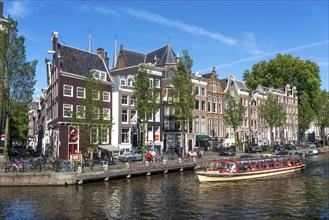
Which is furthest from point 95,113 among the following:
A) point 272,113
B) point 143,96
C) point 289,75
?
point 289,75

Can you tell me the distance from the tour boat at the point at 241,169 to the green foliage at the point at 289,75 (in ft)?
212

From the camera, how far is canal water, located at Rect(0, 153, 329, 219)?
72.2ft

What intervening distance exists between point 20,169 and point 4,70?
13810 millimetres

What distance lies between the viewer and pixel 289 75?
105 meters

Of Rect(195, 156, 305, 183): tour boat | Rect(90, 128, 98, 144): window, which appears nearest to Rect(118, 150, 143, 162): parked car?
Rect(90, 128, 98, 144): window

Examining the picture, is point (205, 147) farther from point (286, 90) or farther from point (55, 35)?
point (286, 90)

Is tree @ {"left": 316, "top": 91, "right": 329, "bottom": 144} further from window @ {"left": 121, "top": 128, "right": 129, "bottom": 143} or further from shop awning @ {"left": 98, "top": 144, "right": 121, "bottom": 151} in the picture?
shop awning @ {"left": 98, "top": 144, "right": 121, "bottom": 151}

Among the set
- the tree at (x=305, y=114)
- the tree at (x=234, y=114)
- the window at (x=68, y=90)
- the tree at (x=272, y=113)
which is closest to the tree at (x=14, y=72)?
the window at (x=68, y=90)

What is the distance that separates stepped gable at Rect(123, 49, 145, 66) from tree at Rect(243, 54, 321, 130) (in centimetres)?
4310

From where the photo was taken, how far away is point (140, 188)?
1259 inches

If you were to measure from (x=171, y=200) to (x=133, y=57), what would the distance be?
54.4 metres

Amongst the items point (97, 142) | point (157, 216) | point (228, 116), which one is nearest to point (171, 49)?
point (228, 116)

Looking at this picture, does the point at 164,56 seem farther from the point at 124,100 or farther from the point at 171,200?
the point at 171,200

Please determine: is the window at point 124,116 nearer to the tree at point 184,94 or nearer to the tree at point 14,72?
the tree at point 184,94
